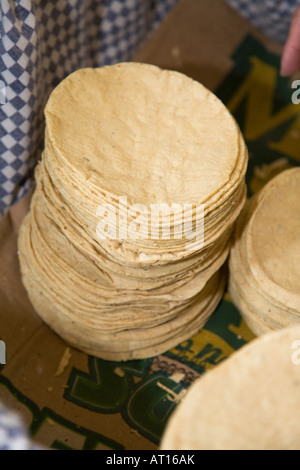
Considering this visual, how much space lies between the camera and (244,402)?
41.6 inches

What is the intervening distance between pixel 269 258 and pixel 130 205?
0.58 m

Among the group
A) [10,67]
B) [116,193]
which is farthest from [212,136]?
[10,67]

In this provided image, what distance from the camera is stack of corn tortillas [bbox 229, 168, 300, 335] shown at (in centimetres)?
178

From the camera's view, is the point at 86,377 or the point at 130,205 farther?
the point at 86,377

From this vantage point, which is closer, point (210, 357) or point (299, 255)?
point (299, 255)

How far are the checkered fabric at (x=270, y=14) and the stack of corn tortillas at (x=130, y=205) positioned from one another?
110 centimetres

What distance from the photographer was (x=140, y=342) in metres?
1.86

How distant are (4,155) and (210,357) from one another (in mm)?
1006

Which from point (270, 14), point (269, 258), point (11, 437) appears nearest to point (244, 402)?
point (11, 437)

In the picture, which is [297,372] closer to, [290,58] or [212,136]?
[212,136]

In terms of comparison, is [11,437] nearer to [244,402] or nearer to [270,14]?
[244,402]

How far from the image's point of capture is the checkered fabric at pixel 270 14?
8.50 ft

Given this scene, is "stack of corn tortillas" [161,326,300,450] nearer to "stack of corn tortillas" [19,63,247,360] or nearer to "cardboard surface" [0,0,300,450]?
"stack of corn tortillas" [19,63,247,360]

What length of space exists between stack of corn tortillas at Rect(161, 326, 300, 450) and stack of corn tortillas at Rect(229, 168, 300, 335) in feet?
2.25
